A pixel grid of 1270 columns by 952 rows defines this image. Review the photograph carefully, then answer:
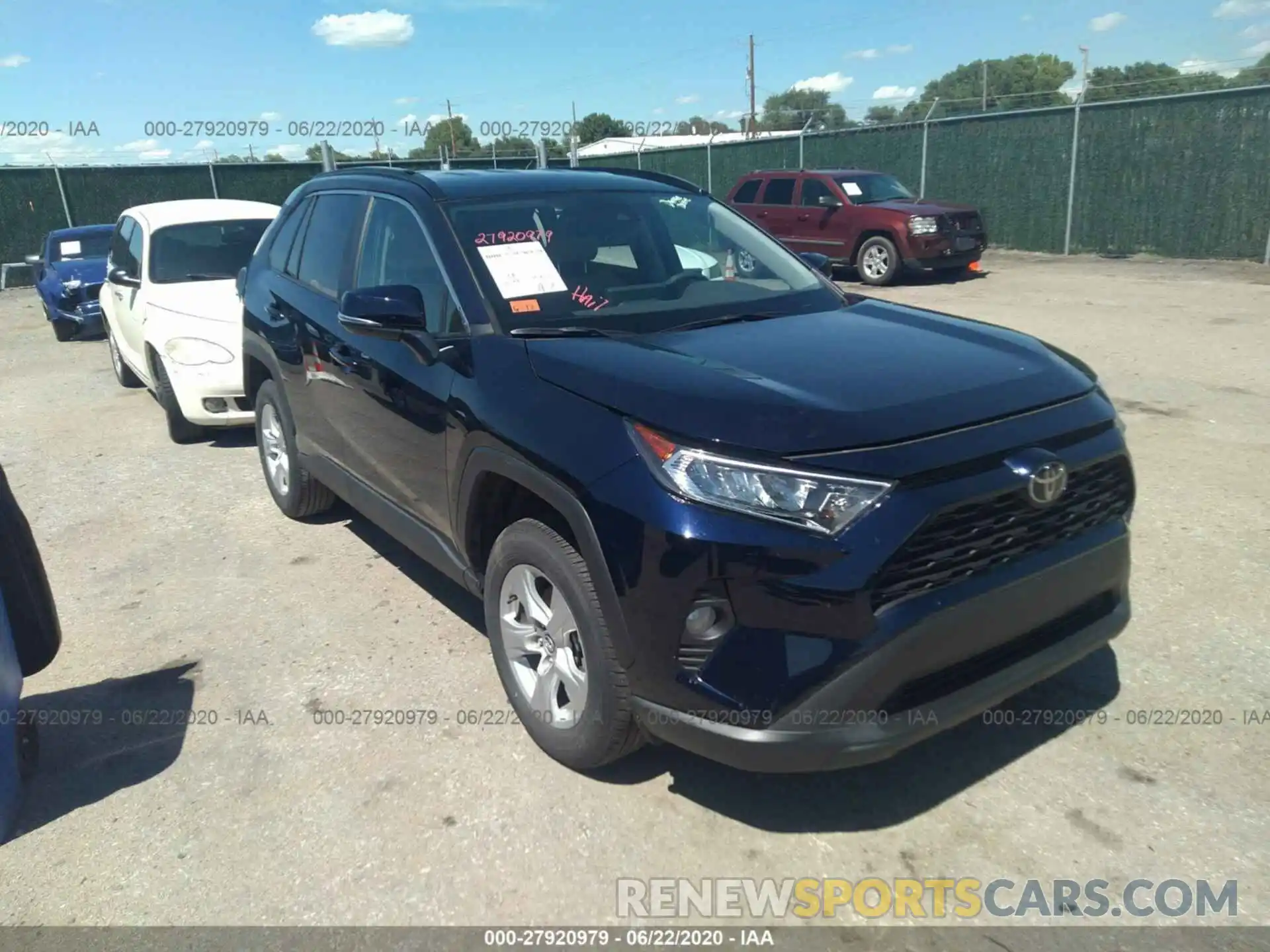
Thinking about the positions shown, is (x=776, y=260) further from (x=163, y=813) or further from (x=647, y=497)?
(x=163, y=813)

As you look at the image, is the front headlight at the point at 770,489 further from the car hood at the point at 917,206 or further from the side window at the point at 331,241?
the car hood at the point at 917,206

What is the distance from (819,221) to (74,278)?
1085 centimetres

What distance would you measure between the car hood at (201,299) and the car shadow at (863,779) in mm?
5296

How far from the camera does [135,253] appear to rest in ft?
26.8

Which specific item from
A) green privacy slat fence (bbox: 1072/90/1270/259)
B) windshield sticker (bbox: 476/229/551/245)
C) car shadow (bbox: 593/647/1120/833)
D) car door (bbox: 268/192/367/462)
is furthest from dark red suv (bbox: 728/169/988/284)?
car shadow (bbox: 593/647/1120/833)

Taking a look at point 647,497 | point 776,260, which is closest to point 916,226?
point 776,260

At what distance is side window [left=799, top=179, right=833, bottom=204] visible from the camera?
1540cm

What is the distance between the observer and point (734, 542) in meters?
2.42

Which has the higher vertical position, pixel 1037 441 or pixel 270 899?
pixel 1037 441

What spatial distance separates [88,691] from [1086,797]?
3657 millimetres

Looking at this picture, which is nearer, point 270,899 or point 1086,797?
point 270,899

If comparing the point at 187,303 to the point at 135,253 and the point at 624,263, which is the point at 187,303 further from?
the point at 624,263

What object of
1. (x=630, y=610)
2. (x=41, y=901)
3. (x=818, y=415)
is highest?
(x=818, y=415)


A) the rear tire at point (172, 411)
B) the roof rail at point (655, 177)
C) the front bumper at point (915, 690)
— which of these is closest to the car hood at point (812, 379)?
the front bumper at point (915, 690)
